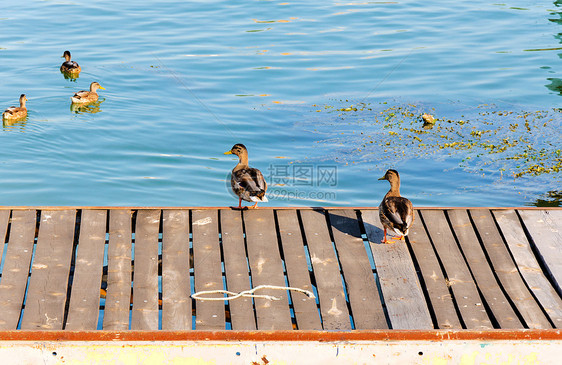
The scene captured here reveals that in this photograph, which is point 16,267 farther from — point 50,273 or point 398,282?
point 398,282

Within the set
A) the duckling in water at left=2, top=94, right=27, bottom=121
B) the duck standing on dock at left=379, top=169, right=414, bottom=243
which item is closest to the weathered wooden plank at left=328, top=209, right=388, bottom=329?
the duck standing on dock at left=379, top=169, right=414, bottom=243

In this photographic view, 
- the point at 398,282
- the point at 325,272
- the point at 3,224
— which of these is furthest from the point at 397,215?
the point at 3,224

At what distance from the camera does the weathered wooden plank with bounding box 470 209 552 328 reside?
6.36m

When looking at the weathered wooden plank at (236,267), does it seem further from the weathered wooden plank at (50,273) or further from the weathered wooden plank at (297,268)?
the weathered wooden plank at (50,273)

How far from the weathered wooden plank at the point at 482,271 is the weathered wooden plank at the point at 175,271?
2.95m

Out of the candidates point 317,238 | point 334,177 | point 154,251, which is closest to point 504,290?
point 317,238

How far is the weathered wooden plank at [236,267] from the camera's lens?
20.7 feet

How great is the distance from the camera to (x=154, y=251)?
7191 mm

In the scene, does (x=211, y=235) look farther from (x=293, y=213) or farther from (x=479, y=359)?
(x=479, y=359)

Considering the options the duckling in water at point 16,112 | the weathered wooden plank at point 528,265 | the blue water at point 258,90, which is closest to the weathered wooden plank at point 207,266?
the weathered wooden plank at point 528,265

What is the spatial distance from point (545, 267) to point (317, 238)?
2.46 m

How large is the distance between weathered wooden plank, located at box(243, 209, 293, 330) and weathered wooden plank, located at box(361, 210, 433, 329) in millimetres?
1035

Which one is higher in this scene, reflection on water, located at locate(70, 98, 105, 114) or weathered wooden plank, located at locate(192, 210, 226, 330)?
reflection on water, located at locate(70, 98, 105, 114)

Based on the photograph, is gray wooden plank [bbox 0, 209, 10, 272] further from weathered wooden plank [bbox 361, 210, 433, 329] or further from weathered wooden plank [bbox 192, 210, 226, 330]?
weathered wooden plank [bbox 361, 210, 433, 329]
